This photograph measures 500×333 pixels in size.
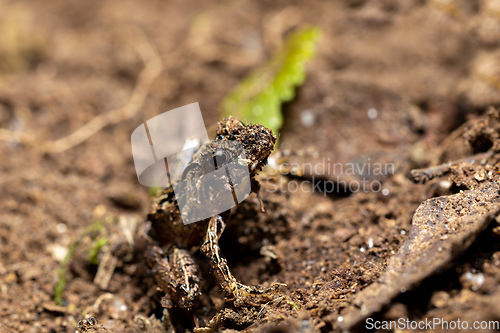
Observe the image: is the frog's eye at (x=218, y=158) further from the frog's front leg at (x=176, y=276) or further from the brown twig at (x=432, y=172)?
the brown twig at (x=432, y=172)

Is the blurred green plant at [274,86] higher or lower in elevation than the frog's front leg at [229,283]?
higher

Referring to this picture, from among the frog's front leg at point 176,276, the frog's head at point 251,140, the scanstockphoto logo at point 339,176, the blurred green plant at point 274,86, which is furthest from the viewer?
the blurred green plant at point 274,86

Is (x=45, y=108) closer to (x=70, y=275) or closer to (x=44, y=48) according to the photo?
(x=44, y=48)

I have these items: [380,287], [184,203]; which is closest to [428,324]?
[380,287]

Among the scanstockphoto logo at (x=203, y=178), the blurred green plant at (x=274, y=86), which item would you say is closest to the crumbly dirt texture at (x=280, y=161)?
the blurred green plant at (x=274, y=86)

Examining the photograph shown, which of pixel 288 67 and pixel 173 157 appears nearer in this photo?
pixel 173 157

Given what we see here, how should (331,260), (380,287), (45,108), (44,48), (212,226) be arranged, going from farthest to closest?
1. (44,48)
2. (45,108)
3. (331,260)
4. (212,226)
5. (380,287)
